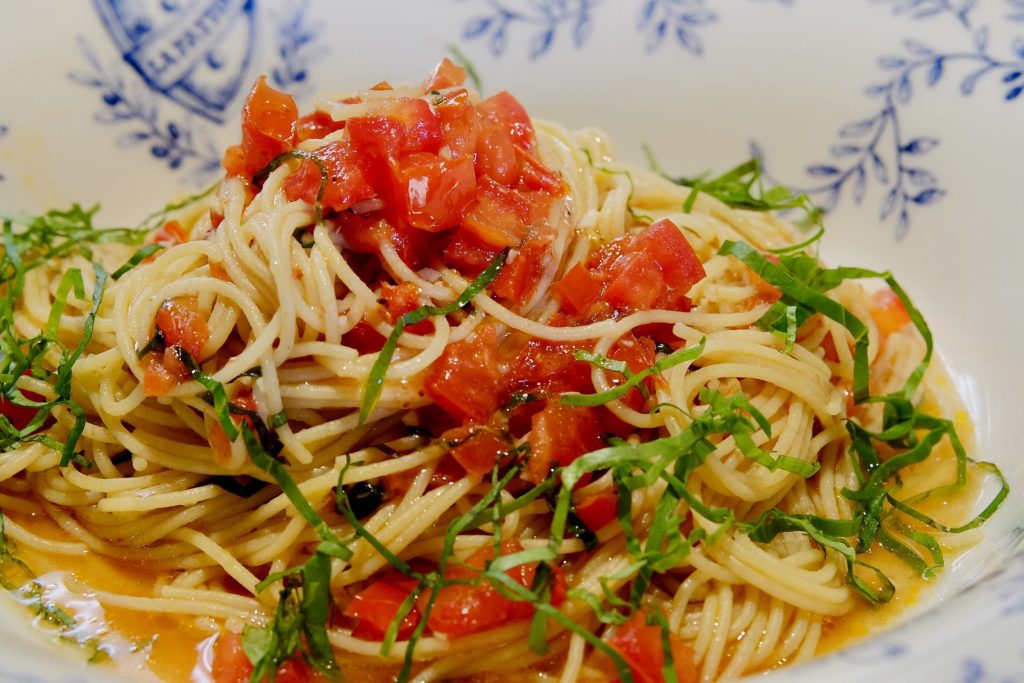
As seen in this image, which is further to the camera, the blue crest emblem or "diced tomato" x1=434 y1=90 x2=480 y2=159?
the blue crest emblem

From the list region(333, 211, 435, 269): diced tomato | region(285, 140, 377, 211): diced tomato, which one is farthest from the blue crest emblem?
region(333, 211, 435, 269): diced tomato

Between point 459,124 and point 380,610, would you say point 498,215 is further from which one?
point 380,610

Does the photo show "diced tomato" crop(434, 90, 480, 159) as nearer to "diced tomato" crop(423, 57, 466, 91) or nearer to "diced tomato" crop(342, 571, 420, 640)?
"diced tomato" crop(423, 57, 466, 91)

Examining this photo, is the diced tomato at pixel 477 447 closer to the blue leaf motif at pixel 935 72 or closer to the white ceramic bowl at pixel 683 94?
the white ceramic bowl at pixel 683 94

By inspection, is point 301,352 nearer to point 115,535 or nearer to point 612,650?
point 115,535

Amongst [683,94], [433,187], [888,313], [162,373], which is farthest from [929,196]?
[162,373]

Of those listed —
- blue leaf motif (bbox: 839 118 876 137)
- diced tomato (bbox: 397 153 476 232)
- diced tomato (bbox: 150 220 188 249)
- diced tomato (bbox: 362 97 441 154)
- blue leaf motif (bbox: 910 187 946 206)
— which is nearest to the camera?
diced tomato (bbox: 397 153 476 232)

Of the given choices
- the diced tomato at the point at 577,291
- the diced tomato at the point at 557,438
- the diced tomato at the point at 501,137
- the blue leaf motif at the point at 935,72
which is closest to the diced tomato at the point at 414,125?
the diced tomato at the point at 501,137
